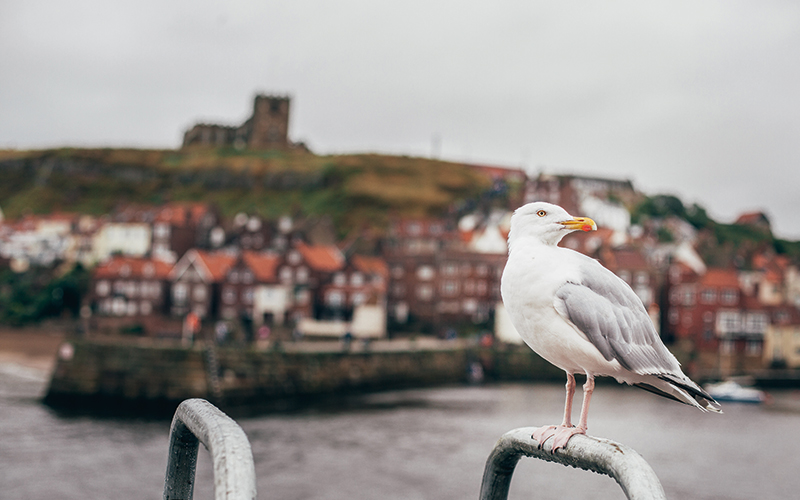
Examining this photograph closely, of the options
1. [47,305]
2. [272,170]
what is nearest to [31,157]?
[272,170]

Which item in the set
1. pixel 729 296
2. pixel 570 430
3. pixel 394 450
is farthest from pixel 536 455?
pixel 729 296

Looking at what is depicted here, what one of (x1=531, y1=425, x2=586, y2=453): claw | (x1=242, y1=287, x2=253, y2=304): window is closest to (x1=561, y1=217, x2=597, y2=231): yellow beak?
(x1=531, y1=425, x2=586, y2=453): claw

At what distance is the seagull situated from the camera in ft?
10.5

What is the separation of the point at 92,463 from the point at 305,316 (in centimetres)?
3126

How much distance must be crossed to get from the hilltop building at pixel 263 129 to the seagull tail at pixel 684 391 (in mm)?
134754

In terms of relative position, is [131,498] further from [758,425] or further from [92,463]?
[758,425]

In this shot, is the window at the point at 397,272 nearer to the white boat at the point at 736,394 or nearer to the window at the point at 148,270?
the window at the point at 148,270

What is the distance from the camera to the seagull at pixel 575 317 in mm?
3205

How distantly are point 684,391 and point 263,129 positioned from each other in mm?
140199

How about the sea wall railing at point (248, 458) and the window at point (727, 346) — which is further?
the window at point (727, 346)

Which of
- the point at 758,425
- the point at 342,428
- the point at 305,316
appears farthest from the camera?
the point at 305,316

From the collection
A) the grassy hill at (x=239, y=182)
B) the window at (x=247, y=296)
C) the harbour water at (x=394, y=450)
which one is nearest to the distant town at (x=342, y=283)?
the window at (x=247, y=296)

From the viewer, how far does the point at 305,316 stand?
6025 cm

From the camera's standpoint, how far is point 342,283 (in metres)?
62.1
